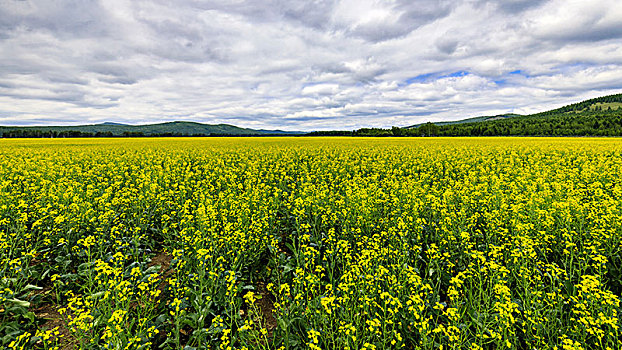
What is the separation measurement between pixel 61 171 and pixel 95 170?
1193mm

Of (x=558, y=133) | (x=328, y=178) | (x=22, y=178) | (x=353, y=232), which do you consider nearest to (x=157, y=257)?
(x=353, y=232)


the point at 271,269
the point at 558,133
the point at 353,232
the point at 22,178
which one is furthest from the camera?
the point at 558,133

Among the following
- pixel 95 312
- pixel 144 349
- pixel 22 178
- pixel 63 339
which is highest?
pixel 22 178

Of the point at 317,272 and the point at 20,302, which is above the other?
the point at 20,302

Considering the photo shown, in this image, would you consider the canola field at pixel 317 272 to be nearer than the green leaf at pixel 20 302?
Yes

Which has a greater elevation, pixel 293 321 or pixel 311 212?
pixel 311 212

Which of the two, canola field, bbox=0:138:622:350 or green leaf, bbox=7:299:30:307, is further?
green leaf, bbox=7:299:30:307

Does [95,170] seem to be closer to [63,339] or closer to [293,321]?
[63,339]

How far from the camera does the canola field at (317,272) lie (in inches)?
134

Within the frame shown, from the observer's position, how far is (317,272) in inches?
209

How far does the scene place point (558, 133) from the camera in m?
79.7

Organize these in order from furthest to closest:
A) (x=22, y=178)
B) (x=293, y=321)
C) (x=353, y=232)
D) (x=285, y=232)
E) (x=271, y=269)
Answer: (x=22, y=178) < (x=285, y=232) < (x=353, y=232) < (x=271, y=269) < (x=293, y=321)

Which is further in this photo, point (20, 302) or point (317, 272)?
point (317, 272)

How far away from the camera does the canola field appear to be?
3.40 metres
